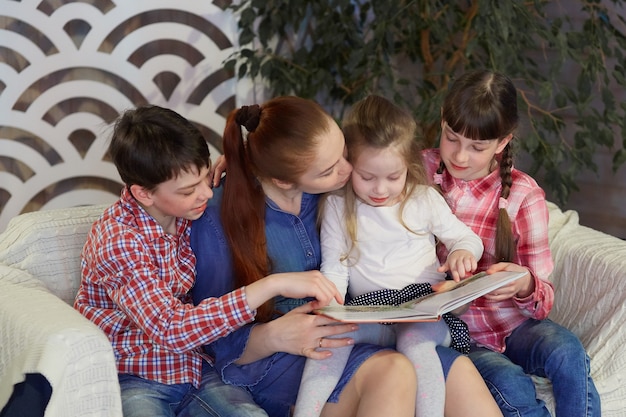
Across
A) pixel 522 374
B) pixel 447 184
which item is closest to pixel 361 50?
pixel 447 184

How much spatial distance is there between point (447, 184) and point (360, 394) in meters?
0.55

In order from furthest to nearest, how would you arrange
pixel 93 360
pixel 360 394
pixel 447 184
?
pixel 447 184, pixel 360 394, pixel 93 360

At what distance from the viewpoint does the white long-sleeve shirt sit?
1816 millimetres

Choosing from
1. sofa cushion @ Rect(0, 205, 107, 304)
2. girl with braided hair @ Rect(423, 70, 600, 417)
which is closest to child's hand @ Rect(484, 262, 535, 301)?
girl with braided hair @ Rect(423, 70, 600, 417)

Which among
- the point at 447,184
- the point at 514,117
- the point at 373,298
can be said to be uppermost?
the point at 514,117

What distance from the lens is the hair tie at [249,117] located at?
1729 millimetres

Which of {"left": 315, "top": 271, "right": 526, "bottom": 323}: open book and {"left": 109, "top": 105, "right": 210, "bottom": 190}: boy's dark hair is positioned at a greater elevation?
{"left": 109, "top": 105, "right": 210, "bottom": 190}: boy's dark hair

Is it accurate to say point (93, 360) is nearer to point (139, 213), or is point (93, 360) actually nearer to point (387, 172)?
point (139, 213)

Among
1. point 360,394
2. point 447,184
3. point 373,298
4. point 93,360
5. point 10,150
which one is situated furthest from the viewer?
point 10,150

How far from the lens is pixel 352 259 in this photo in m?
1.84

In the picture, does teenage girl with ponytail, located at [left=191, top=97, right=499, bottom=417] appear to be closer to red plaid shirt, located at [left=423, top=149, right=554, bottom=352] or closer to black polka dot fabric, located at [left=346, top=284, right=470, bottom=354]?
black polka dot fabric, located at [left=346, top=284, right=470, bottom=354]

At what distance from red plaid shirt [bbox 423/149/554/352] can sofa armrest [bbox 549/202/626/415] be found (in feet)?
0.49

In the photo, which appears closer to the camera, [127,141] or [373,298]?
[127,141]

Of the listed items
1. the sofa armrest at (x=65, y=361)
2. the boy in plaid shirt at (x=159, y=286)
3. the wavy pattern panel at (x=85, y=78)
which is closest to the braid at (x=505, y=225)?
the boy in plaid shirt at (x=159, y=286)
